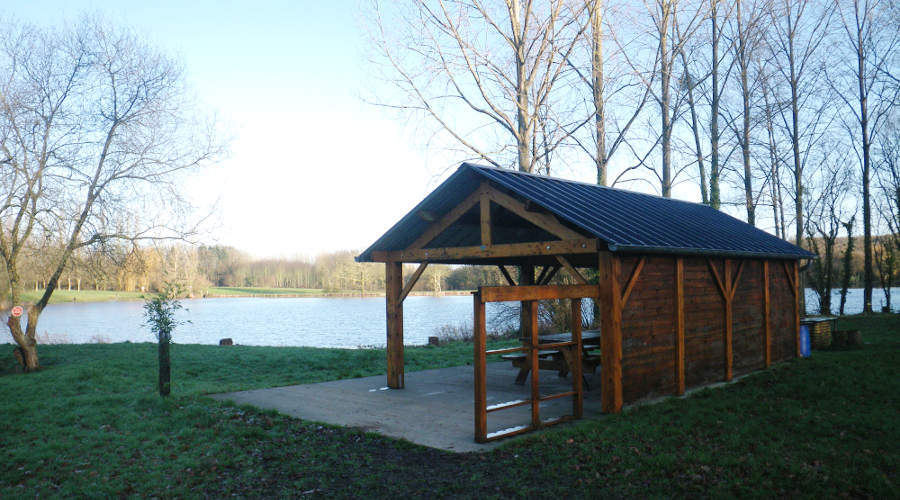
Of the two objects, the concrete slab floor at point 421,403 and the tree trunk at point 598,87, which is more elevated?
the tree trunk at point 598,87

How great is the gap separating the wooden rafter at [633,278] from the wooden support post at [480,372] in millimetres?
2171

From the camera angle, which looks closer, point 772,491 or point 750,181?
point 772,491

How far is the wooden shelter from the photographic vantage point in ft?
24.7

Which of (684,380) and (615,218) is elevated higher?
(615,218)

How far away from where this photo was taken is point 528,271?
12.7m

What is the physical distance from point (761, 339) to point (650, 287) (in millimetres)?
4524

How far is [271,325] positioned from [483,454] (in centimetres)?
2849

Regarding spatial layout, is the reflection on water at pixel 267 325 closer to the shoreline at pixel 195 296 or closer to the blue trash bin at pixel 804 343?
the shoreline at pixel 195 296

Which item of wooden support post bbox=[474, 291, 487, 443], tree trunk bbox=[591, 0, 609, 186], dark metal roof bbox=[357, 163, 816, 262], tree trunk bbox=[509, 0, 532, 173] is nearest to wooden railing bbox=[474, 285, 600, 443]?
wooden support post bbox=[474, 291, 487, 443]

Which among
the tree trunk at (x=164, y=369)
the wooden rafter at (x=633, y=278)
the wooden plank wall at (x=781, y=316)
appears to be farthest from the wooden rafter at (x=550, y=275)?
the tree trunk at (x=164, y=369)

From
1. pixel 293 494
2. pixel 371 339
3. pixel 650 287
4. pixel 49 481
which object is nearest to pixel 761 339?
pixel 650 287

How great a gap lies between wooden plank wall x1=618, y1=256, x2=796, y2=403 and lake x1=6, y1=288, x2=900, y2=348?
42.0 ft

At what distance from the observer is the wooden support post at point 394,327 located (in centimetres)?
984

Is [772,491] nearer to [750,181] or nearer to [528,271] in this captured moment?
[528,271]
